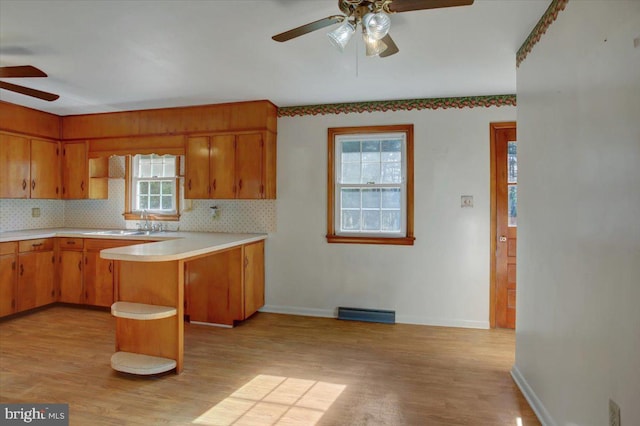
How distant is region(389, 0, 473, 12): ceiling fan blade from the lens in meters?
1.49

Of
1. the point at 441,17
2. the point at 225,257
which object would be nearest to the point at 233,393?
the point at 225,257

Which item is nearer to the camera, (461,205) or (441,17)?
(441,17)

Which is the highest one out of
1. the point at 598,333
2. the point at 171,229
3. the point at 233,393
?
the point at 171,229

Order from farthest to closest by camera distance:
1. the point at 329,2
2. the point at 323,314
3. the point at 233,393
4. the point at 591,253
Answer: the point at 323,314 → the point at 233,393 → the point at 329,2 → the point at 591,253

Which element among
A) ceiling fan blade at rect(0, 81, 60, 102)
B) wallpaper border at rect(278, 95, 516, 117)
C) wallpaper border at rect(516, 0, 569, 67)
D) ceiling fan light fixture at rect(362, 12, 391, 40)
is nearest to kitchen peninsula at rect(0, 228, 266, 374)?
ceiling fan blade at rect(0, 81, 60, 102)

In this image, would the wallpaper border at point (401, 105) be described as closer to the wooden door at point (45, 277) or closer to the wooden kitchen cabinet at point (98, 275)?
the wooden kitchen cabinet at point (98, 275)

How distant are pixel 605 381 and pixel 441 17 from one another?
6.72 ft

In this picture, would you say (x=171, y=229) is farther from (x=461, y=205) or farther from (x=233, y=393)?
(x=461, y=205)

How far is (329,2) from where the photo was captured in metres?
1.92

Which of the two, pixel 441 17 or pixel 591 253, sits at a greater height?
pixel 441 17

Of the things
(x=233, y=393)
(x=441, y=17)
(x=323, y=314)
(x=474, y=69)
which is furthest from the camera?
(x=323, y=314)

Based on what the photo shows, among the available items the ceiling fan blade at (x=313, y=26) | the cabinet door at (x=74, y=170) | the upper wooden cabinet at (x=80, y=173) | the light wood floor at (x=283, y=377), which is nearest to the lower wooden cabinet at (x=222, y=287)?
the light wood floor at (x=283, y=377)

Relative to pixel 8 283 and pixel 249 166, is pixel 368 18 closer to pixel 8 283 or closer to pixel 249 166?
pixel 249 166

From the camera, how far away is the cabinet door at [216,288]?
3490mm
